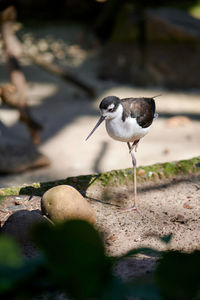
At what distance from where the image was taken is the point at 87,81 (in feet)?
22.5

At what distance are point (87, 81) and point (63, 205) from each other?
480 cm

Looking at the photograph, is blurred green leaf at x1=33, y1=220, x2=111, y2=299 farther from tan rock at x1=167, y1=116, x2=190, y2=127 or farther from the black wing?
tan rock at x1=167, y1=116, x2=190, y2=127

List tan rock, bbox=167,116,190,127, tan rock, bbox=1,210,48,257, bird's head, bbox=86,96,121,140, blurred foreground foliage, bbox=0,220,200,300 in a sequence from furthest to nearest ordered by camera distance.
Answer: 1. tan rock, bbox=167,116,190,127
2. bird's head, bbox=86,96,121,140
3. tan rock, bbox=1,210,48,257
4. blurred foreground foliage, bbox=0,220,200,300

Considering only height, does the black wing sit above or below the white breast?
above

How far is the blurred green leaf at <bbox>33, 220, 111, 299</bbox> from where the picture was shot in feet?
2.52

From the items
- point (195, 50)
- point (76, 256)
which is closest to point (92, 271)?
point (76, 256)

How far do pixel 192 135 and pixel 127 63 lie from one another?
7.33 ft

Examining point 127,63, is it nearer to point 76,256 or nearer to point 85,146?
point 85,146

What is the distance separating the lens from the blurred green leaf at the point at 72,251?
0.77 metres

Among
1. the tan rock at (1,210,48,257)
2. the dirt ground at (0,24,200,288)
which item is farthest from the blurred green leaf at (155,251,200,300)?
the tan rock at (1,210,48,257)

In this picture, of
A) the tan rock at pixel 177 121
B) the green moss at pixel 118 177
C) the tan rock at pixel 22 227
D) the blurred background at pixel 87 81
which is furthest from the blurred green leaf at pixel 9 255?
the tan rock at pixel 177 121

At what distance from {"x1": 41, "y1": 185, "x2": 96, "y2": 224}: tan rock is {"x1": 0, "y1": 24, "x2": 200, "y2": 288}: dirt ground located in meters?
0.15

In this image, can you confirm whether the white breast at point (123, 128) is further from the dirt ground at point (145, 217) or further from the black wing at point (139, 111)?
the dirt ground at point (145, 217)

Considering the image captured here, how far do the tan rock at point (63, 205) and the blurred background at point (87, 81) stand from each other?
1.40 metres
